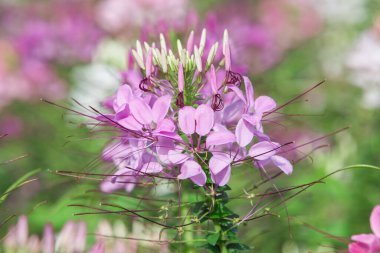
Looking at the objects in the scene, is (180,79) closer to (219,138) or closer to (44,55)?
(219,138)

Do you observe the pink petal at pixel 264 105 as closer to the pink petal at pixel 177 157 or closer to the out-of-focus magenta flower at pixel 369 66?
the pink petal at pixel 177 157

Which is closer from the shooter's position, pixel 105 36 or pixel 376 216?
pixel 376 216

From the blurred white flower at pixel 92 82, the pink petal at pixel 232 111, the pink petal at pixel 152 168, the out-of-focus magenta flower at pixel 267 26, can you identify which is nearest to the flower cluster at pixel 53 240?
the pink petal at pixel 152 168

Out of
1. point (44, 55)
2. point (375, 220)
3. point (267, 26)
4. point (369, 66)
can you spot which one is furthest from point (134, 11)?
point (375, 220)

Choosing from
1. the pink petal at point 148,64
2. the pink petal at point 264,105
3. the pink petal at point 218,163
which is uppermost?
the pink petal at point 148,64

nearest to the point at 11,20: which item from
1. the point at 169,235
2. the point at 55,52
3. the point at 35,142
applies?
the point at 55,52

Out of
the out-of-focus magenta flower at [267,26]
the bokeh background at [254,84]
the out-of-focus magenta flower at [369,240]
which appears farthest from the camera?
the out-of-focus magenta flower at [267,26]

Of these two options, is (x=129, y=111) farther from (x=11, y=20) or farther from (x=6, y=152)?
(x=11, y=20)
